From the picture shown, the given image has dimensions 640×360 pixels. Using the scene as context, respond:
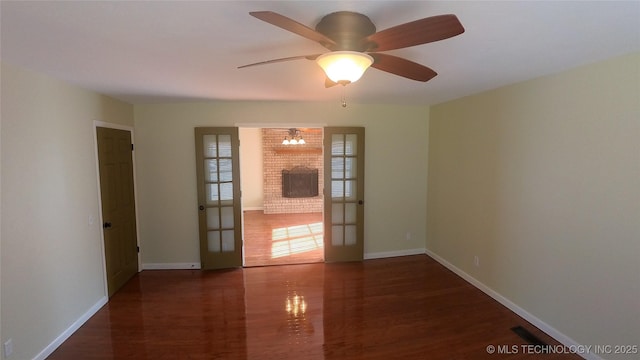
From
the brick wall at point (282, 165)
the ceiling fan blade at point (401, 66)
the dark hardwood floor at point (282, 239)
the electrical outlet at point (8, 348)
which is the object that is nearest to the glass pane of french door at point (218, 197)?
the dark hardwood floor at point (282, 239)

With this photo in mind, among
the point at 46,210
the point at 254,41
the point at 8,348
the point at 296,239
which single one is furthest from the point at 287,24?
the point at 296,239

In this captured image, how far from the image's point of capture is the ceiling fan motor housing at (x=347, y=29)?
146 cm

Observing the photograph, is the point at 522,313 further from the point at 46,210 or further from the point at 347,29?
the point at 46,210

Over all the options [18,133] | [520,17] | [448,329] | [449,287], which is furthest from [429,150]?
[18,133]

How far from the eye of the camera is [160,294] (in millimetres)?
3594

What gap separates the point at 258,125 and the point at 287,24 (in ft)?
10.3

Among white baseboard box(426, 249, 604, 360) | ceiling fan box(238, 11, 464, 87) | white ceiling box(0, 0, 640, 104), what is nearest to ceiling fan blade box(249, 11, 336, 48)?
ceiling fan box(238, 11, 464, 87)

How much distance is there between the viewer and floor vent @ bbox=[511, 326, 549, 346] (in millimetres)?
2670

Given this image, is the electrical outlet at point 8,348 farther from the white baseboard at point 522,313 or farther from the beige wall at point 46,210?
the white baseboard at point 522,313

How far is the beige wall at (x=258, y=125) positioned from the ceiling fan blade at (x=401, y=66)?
8.41 ft

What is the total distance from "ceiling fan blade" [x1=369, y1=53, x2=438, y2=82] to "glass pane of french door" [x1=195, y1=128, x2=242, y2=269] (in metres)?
2.88

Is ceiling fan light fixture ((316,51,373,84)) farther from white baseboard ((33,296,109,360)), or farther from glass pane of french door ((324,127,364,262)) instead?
white baseboard ((33,296,109,360))

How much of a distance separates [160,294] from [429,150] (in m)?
4.19

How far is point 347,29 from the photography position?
58.5 inches
